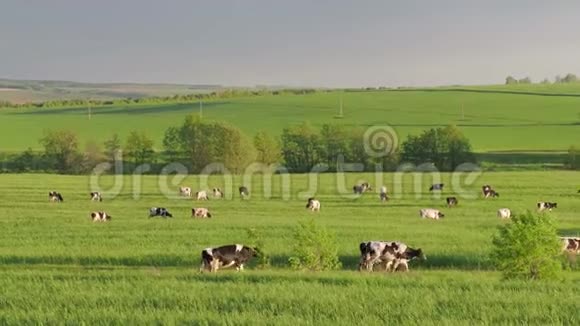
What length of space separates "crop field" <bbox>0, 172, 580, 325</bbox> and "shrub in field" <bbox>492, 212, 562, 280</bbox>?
56 cm

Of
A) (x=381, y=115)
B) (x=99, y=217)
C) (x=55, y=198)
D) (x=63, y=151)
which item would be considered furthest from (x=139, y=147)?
(x=99, y=217)

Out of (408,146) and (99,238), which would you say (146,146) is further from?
(99,238)

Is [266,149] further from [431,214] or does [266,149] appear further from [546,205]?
[431,214]

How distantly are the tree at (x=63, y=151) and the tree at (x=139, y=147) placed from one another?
6454mm

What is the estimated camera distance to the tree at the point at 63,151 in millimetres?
84625

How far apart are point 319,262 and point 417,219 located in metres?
15.4

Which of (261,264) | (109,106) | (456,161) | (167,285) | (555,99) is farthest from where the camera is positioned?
(109,106)

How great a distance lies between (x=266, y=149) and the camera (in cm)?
8175

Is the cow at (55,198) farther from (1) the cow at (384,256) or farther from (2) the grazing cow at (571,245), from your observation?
(2) the grazing cow at (571,245)

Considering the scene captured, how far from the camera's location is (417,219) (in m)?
32.4

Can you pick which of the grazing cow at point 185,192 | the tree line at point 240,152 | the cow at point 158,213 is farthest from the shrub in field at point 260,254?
the tree line at point 240,152

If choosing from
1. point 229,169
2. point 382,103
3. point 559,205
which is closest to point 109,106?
point 382,103

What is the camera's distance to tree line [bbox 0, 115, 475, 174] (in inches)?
3061

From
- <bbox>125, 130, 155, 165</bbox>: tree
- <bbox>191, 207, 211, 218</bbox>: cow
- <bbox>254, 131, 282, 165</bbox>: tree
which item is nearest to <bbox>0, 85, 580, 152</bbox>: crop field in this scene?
Result: <bbox>125, 130, 155, 165</bbox>: tree
